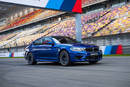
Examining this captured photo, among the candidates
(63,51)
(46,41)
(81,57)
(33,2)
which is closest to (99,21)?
(33,2)

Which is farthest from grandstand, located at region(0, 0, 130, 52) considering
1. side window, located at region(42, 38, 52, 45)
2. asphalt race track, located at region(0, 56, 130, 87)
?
asphalt race track, located at region(0, 56, 130, 87)

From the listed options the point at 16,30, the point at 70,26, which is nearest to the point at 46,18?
the point at 70,26

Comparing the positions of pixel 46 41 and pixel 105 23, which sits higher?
pixel 105 23

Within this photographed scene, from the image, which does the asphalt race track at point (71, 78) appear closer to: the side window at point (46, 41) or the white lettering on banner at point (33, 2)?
the side window at point (46, 41)

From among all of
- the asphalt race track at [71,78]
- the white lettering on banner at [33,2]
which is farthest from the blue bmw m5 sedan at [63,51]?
A: the white lettering on banner at [33,2]

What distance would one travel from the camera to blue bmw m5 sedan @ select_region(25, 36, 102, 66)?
7934 mm

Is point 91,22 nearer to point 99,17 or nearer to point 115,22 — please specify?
point 99,17

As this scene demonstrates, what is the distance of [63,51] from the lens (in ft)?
27.2

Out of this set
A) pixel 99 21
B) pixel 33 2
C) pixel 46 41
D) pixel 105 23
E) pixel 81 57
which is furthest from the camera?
pixel 99 21

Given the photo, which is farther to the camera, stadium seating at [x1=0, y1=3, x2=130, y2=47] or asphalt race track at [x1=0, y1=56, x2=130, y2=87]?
stadium seating at [x1=0, y1=3, x2=130, y2=47]

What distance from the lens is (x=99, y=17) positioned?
1078 inches

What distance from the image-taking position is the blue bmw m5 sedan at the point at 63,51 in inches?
312

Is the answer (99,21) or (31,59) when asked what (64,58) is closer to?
(31,59)

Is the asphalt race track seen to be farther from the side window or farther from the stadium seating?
the stadium seating
